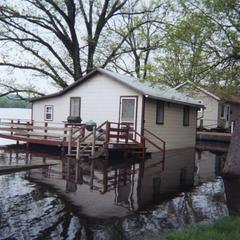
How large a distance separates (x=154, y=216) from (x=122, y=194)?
2459 millimetres

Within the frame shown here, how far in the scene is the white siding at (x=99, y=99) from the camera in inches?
884

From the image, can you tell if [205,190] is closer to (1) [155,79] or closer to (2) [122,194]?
(2) [122,194]

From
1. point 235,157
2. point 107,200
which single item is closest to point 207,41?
point 235,157

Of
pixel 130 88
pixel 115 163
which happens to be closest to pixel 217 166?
pixel 115 163

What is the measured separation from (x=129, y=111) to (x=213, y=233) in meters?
15.6

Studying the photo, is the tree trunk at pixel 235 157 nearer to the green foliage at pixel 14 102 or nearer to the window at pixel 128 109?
the window at pixel 128 109

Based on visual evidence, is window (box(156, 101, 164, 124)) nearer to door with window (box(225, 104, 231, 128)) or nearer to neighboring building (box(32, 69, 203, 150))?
neighboring building (box(32, 69, 203, 150))

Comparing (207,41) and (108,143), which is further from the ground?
(207,41)

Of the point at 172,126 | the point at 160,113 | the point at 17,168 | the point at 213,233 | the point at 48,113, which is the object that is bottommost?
the point at 17,168

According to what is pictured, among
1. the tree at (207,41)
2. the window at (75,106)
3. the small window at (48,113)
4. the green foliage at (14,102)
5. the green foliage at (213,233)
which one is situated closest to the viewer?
the green foliage at (213,233)

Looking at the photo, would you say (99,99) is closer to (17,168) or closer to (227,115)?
(17,168)

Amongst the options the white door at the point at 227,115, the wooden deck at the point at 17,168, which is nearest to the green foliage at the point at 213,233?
the wooden deck at the point at 17,168

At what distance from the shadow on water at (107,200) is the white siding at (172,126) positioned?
216 inches

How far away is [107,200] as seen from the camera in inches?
420
